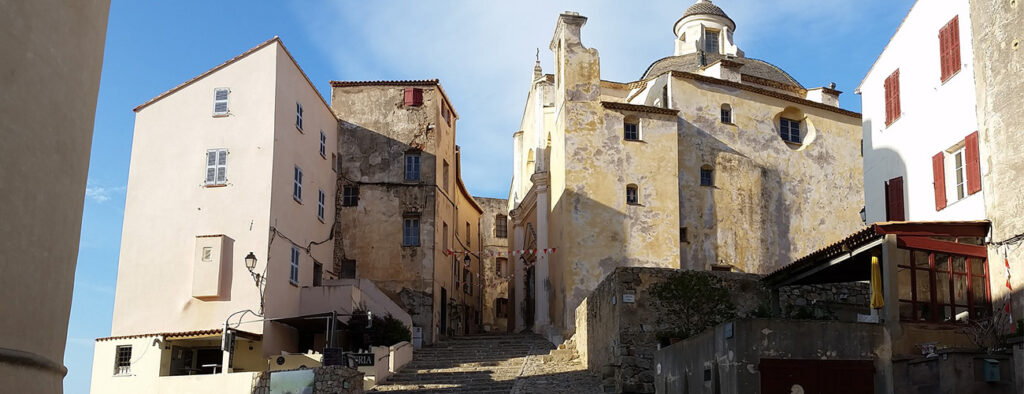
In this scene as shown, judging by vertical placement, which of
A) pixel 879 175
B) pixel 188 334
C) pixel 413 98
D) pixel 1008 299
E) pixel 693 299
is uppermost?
pixel 413 98

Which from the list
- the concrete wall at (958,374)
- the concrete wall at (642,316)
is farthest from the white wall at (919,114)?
the concrete wall at (642,316)

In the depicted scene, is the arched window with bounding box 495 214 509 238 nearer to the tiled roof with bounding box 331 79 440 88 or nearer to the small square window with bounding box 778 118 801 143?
the tiled roof with bounding box 331 79 440 88

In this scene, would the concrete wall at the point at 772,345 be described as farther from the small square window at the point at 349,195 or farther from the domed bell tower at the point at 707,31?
the domed bell tower at the point at 707,31

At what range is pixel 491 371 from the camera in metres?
29.7

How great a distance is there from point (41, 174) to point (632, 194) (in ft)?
99.7

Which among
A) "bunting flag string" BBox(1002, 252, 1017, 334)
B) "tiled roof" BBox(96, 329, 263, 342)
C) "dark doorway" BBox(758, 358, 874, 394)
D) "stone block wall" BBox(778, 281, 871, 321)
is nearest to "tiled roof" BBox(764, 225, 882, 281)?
"dark doorway" BBox(758, 358, 874, 394)

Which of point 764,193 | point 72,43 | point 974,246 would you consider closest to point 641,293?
point 974,246

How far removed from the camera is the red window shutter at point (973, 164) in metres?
19.5

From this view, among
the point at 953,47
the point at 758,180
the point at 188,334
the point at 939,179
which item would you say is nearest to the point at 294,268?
the point at 188,334

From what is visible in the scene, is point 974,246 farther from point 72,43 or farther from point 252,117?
point 252,117

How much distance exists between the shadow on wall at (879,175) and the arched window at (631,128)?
13.7 meters

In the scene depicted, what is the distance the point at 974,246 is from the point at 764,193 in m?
22.2

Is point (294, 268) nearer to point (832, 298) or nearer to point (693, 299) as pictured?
point (693, 299)

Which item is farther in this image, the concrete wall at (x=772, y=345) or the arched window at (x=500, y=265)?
the arched window at (x=500, y=265)
